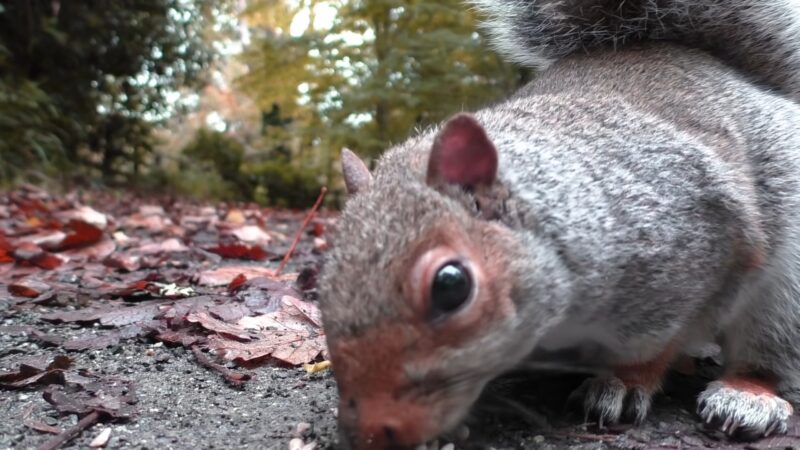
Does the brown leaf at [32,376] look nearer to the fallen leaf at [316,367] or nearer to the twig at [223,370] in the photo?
the twig at [223,370]

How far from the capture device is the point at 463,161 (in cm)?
145

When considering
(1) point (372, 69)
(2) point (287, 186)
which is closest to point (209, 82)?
(2) point (287, 186)

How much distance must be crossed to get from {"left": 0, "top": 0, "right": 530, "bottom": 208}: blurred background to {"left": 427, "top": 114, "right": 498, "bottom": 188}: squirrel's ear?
4694 millimetres

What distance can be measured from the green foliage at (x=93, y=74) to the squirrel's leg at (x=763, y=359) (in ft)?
20.5

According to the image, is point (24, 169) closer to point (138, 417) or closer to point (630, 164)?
point (138, 417)

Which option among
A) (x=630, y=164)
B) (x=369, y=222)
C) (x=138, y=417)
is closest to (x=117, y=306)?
(x=138, y=417)

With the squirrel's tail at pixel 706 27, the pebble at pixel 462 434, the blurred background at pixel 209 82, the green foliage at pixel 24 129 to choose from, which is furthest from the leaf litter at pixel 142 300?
the blurred background at pixel 209 82

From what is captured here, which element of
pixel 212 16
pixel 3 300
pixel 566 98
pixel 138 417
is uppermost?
pixel 212 16

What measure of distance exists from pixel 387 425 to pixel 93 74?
8204 mm

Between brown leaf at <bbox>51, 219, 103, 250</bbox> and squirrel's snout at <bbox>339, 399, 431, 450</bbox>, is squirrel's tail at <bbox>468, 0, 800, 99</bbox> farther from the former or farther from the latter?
brown leaf at <bbox>51, 219, 103, 250</bbox>

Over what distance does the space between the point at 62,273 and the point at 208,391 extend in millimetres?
1539

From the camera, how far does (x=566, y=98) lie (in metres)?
1.88

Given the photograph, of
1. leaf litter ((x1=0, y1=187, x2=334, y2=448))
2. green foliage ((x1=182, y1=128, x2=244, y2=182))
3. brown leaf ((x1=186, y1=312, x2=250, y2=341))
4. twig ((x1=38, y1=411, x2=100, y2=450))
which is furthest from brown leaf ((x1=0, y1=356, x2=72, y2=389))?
green foliage ((x1=182, y1=128, x2=244, y2=182))

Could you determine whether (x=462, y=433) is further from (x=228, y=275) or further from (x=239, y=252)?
(x=239, y=252)
